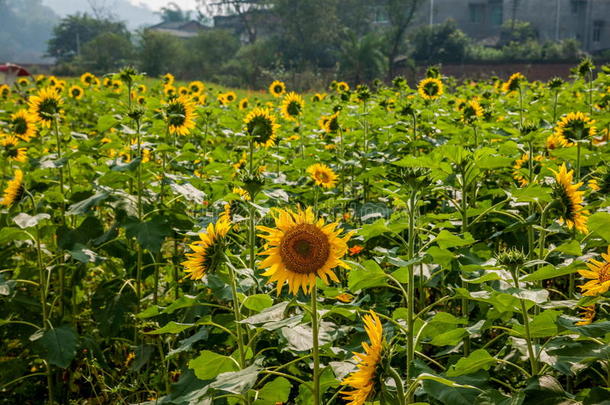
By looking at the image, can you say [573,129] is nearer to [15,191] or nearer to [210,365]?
[210,365]

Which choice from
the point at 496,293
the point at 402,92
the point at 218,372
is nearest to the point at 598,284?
the point at 496,293

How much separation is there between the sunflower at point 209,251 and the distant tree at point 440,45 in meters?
31.6

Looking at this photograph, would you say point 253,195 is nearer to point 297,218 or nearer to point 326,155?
point 297,218

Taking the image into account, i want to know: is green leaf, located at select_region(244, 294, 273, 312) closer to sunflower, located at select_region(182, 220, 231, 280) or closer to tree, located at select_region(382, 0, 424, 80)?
sunflower, located at select_region(182, 220, 231, 280)

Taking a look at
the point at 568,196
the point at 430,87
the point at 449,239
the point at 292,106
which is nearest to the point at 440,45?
the point at 430,87

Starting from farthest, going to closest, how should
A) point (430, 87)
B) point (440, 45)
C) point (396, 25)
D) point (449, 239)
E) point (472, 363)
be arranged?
1. point (396, 25)
2. point (440, 45)
3. point (430, 87)
4. point (449, 239)
5. point (472, 363)

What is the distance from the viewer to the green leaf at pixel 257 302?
1439 millimetres

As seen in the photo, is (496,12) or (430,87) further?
(496,12)

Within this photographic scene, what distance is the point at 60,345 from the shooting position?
205cm

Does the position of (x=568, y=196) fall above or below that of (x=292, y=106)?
below

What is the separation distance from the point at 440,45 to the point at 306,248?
109ft

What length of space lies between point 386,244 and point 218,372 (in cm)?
122

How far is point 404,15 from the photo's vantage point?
115 ft

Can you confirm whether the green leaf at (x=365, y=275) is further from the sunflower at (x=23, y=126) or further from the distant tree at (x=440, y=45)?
the distant tree at (x=440, y=45)
